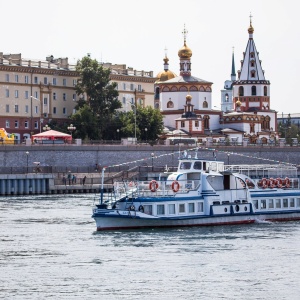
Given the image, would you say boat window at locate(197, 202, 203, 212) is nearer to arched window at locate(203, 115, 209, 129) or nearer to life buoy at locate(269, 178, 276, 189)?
life buoy at locate(269, 178, 276, 189)

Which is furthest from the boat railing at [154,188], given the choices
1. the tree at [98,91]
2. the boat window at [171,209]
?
the tree at [98,91]

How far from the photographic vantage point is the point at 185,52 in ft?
644

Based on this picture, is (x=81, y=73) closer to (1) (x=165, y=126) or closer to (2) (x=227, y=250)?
(1) (x=165, y=126)

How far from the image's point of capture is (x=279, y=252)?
67.7 m

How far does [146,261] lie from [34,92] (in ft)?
350

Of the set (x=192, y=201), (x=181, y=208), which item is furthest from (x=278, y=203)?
(x=181, y=208)

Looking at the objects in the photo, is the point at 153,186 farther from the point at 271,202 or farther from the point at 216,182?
the point at 271,202

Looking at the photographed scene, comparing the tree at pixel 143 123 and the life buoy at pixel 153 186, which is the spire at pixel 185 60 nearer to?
the tree at pixel 143 123

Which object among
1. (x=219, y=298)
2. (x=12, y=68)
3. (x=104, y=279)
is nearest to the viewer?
(x=219, y=298)

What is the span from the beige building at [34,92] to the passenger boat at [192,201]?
8369 cm

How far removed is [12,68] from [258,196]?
85241 millimetres

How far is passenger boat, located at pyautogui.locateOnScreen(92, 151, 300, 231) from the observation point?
3059 inches

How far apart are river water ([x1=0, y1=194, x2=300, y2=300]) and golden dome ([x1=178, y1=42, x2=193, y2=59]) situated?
366 ft

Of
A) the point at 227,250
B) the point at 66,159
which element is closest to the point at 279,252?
the point at 227,250
